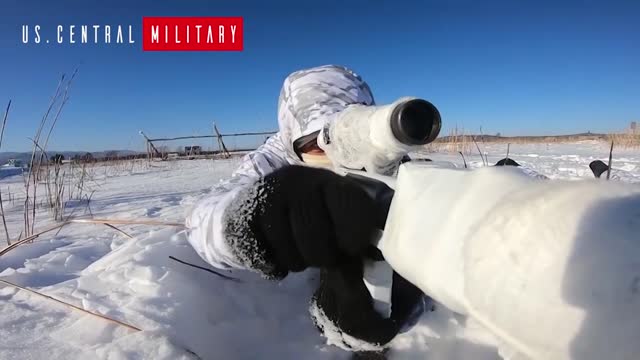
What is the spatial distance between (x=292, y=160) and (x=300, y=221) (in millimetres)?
603

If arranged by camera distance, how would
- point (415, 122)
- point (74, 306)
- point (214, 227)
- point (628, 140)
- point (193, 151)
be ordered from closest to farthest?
point (415, 122)
point (214, 227)
point (74, 306)
point (628, 140)
point (193, 151)

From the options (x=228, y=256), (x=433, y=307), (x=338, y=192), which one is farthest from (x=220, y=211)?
(x=433, y=307)

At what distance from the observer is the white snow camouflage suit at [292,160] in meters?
0.71

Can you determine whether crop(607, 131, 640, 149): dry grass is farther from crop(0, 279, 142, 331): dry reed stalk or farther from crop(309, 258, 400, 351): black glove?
crop(0, 279, 142, 331): dry reed stalk

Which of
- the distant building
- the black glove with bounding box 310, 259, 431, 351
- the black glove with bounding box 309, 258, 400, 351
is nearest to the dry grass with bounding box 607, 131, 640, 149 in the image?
the black glove with bounding box 310, 259, 431, 351

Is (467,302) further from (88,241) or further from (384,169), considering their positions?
(88,241)

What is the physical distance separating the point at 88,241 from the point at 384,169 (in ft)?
4.13

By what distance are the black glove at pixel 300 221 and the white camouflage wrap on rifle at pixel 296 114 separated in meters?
0.14

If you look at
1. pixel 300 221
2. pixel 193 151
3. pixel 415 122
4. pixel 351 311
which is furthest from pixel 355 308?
pixel 193 151

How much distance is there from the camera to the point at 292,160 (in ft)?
3.86

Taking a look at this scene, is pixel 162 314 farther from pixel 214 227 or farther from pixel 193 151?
pixel 193 151

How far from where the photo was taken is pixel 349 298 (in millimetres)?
827

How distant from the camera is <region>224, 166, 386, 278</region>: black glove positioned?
22.1 inches

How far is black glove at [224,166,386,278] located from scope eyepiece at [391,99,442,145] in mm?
99
